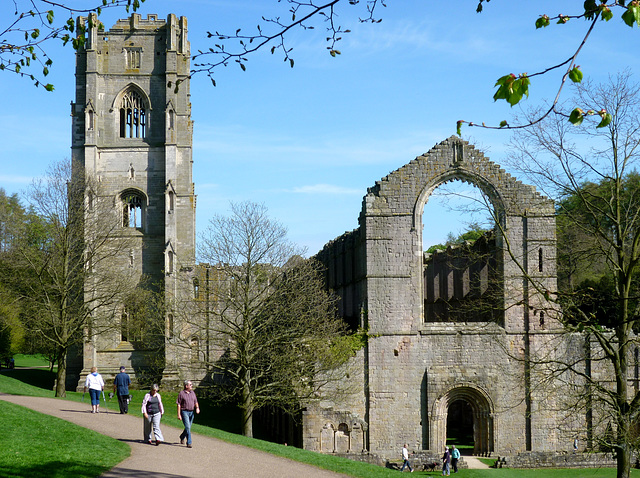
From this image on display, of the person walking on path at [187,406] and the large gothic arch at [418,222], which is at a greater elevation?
the large gothic arch at [418,222]

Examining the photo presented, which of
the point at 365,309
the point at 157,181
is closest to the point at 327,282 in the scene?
the point at 365,309

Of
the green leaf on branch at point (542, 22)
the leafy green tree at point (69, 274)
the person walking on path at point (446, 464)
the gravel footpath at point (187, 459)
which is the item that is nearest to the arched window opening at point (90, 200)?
the leafy green tree at point (69, 274)

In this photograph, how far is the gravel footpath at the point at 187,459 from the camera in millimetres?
15016

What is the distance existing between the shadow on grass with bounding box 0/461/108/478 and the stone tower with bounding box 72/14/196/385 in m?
30.6

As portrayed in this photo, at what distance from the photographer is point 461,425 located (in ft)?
126

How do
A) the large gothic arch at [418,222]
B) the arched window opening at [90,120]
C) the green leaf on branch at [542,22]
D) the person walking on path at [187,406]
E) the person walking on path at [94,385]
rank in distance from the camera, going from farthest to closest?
the arched window opening at [90,120] → the large gothic arch at [418,222] → the person walking on path at [94,385] → the person walking on path at [187,406] → the green leaf on branch at [542,22]

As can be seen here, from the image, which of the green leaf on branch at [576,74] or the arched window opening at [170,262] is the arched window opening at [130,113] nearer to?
the arched window opening at [170,262]

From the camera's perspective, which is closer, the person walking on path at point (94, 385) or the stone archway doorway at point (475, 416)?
the person walking on path at point (94, 385)

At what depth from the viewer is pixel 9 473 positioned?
1322 cm

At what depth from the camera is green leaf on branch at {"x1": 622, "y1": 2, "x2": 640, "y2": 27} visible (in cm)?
583

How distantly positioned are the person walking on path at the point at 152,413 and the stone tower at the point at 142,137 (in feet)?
88.9

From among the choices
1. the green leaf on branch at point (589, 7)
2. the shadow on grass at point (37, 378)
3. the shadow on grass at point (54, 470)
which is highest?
the green leaf on branch at point (589, 7)

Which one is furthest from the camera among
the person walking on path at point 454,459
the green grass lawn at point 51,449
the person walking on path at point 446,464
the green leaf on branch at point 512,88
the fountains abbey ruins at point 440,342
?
→ the fountains abbey ruins at point 440,342

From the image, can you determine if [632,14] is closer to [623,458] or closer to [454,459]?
[623,458]
